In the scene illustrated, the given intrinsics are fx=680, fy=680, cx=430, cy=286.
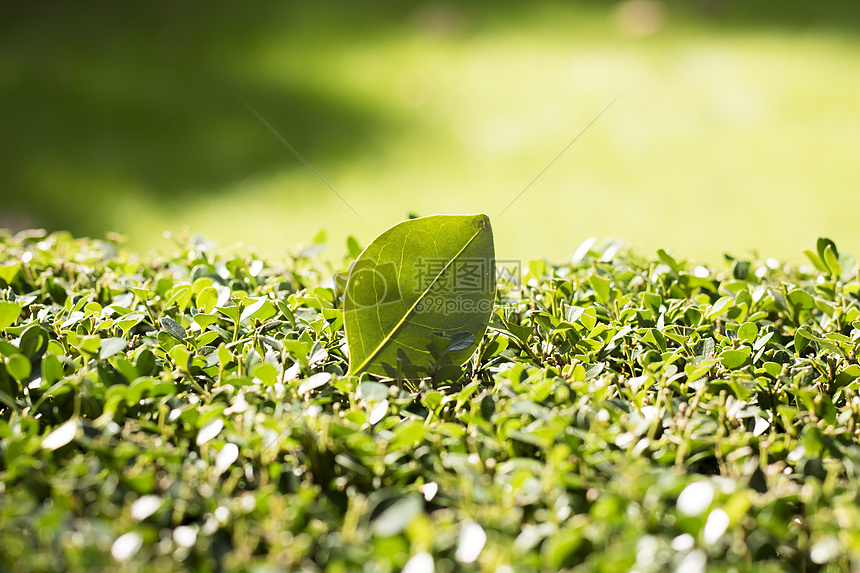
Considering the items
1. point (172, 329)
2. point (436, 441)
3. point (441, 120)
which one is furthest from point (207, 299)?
→ point (441, 120)

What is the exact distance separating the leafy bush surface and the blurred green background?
2234mm

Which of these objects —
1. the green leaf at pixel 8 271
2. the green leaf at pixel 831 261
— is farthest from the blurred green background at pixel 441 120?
the green leaf at pixel 8 271

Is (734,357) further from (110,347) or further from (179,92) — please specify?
(179,92)

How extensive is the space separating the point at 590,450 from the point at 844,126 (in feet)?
13.2

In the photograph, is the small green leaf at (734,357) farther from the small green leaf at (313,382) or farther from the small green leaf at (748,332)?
the small green leaf at (313,382)

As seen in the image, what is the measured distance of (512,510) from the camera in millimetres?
585

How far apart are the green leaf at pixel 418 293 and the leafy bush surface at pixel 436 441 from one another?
0.12 feet

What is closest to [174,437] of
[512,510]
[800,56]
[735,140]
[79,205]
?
[512,510]

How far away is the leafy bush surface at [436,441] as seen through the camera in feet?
1.83

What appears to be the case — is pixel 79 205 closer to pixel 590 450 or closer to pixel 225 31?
pixel 225 31

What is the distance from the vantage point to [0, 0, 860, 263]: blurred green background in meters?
3.41

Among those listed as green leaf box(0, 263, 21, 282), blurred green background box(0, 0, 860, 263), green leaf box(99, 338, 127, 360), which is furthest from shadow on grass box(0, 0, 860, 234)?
green leaf box(99, 338, 127, 360)

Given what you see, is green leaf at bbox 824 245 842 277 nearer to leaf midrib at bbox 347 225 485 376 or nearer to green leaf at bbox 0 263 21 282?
leaf midrib at bbox 347 225 485 376

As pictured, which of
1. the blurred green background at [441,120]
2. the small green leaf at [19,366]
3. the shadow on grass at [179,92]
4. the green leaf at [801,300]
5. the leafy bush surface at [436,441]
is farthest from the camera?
the shadow on grass at [179,92]
